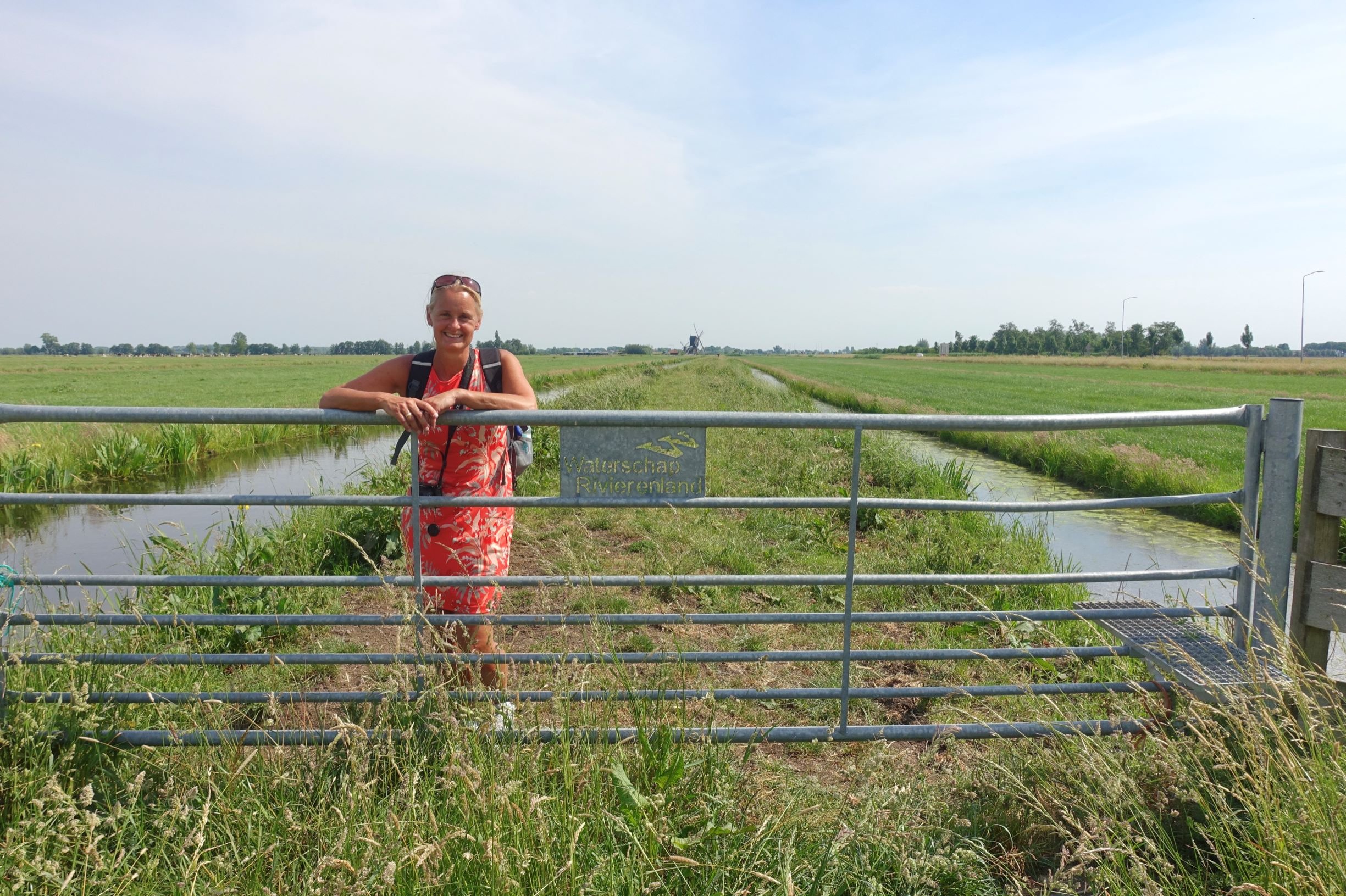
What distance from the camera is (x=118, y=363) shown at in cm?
7700

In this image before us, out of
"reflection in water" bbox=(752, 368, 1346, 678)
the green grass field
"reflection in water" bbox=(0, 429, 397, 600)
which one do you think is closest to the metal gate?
"reflection in water" bbox=(0, 429, 397, 600)

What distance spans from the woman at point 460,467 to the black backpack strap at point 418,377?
2 centimetres

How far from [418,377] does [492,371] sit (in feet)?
0.97

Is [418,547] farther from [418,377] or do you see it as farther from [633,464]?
[633,464]

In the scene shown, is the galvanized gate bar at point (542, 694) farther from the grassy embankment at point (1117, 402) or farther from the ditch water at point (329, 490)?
the grassy embankment at point (1117, 402)

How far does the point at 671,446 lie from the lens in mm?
2756

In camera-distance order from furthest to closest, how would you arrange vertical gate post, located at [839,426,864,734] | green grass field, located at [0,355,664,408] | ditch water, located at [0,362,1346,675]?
green grass field, located at [0,355,664,408]
ditch water, located at [0,362,1346,675]
vertical gate post, located at [839,426,864,734]

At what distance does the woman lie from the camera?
9.71ft

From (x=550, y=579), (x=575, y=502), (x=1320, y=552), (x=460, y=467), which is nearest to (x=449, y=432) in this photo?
(x=460, y=467)

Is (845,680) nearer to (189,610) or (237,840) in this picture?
(237,840)

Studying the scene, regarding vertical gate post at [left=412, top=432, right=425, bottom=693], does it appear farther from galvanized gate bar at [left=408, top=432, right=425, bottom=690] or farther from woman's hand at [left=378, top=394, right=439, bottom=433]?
woman's hand at [left=378, top=394, right=439, bottom=433]

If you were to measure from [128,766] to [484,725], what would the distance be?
1382mm

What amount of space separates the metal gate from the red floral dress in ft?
0.30

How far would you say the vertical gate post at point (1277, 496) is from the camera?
274cm
